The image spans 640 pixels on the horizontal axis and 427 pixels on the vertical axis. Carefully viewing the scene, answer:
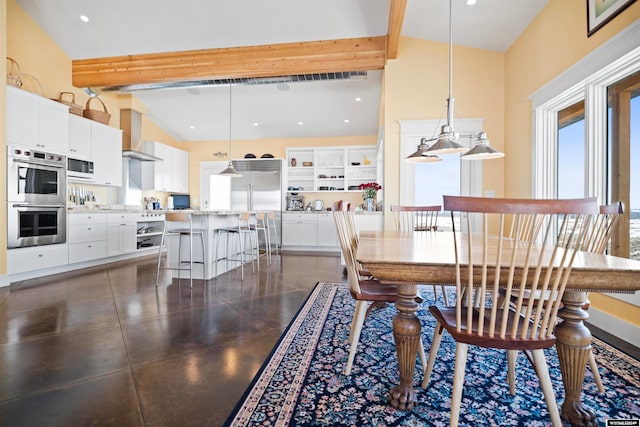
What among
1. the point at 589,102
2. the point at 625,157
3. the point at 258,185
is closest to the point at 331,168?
→ the point at 258,185

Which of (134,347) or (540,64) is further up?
(540,64)

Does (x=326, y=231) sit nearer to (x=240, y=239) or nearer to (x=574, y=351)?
(x=240, y=239)

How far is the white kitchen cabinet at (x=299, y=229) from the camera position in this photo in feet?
22.2

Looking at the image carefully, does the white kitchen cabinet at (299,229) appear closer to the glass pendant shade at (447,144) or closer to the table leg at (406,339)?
the glass pendant shade at (447,144)

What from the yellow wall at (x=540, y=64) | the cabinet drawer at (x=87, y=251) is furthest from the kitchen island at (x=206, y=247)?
the yellow wall at (x=540, y=64)

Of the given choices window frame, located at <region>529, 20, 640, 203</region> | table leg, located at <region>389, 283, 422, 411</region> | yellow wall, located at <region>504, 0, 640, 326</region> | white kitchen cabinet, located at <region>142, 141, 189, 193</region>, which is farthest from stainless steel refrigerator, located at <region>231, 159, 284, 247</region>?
table leg, located at <region>389, 283, 422, 411</region>

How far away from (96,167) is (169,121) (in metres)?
2.53

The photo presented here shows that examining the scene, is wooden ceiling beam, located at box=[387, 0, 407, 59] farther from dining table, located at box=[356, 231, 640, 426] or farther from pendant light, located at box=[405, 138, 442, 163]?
dining table, located at box=[356, 231, 640, 426]

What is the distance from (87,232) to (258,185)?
11.9 ft

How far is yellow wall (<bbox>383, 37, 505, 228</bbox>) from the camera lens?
4102 mm

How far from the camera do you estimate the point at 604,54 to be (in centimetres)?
232

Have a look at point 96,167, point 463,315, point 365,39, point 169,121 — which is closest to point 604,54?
point 463,315

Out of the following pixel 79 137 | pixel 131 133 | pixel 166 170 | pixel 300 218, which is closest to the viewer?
pixel 79 137

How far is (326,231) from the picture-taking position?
263 inches
